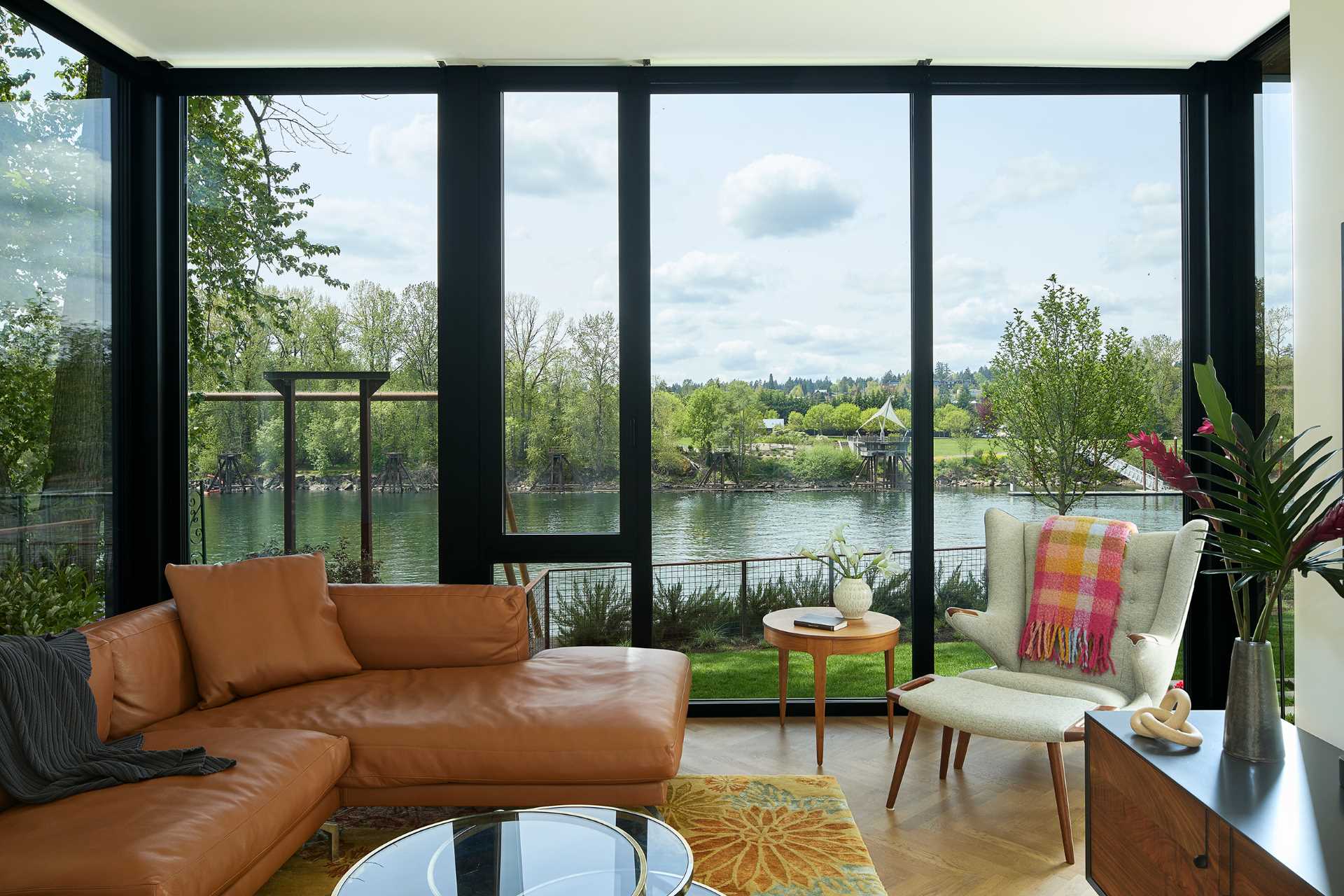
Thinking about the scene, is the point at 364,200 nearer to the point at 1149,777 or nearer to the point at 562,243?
the point at 562,243

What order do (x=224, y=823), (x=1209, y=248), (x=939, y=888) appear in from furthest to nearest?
1. (x=1209, y=248)
2. (x=939, y=888)
3. (x=224, y=823)

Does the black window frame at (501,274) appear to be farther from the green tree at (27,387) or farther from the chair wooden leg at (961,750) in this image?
the chair wooden leg at (961,750)

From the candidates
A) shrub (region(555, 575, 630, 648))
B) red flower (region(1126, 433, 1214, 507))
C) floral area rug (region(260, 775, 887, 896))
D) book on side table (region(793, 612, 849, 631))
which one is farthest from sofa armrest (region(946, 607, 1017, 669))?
shrub (region(555, 575, 630, 648))

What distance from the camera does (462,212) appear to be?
3678 millimetres

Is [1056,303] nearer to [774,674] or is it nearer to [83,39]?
[774,674]

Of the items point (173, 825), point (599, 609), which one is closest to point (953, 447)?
point (599, 609)

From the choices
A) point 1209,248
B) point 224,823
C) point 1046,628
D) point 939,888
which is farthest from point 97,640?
point 1209,248

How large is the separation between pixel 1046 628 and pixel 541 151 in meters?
2.95

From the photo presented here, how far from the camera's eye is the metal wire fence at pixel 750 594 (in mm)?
3777

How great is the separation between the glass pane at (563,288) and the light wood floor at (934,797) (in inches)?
44.9

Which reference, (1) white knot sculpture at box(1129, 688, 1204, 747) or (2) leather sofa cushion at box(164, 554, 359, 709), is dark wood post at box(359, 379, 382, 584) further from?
(1) white knot sculpture at box(1129, 688, 1204, 747)

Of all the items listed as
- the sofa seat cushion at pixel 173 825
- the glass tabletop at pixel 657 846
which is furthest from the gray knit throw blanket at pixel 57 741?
the glass tabletop at pixel 657 846

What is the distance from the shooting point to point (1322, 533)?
1850 mm

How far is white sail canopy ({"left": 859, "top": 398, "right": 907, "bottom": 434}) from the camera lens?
12.4 ft
